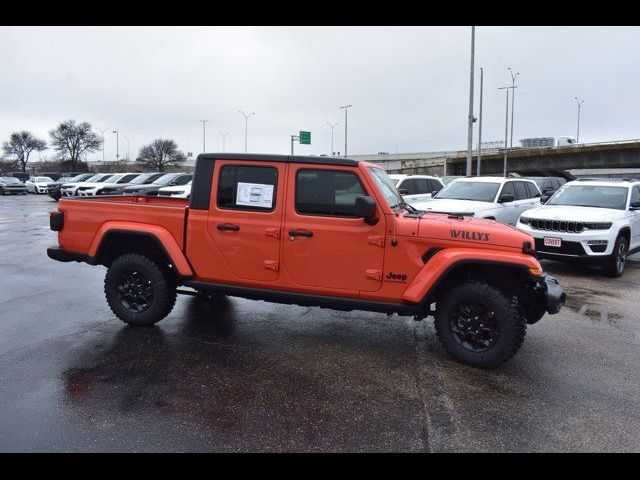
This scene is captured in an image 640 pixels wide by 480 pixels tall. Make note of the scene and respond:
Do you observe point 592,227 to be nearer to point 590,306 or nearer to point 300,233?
point 590,306

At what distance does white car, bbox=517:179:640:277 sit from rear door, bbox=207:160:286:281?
603 cm

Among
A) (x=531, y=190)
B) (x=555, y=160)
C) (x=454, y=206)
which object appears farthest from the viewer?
(x=555, y=160)

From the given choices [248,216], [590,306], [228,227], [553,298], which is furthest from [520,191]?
[228,227]

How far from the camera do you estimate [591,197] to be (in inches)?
408

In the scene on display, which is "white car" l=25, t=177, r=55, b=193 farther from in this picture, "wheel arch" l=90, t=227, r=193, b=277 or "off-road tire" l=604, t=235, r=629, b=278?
"off-road tire" l=604, t=235, r=629, b=278

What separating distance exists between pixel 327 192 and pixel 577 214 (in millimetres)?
6374

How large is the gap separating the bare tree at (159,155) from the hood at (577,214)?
2843 inches

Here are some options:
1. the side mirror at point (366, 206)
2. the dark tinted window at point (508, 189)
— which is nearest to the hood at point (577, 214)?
the dark tinted window at point (508, 189)

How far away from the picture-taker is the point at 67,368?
14.7ft

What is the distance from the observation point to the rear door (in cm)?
505

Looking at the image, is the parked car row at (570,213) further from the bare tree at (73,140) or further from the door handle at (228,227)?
the bare tree at (73,140)
